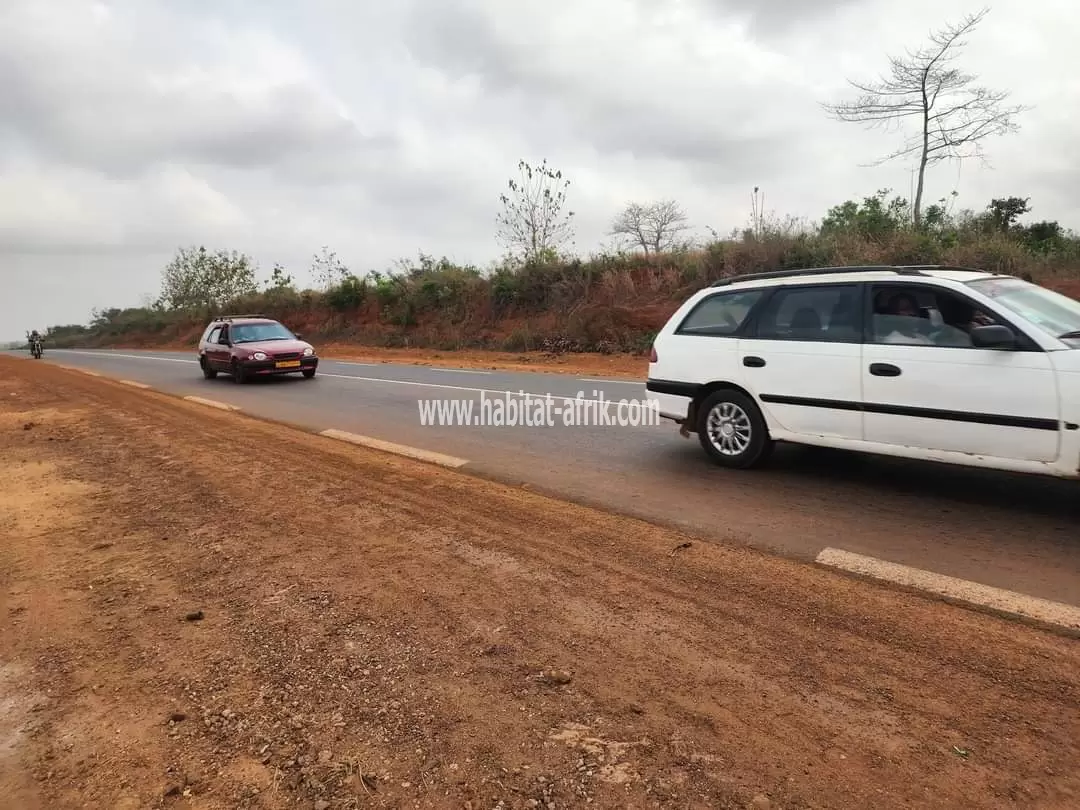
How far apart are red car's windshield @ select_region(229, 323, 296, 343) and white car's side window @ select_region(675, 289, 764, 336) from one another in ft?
39.5

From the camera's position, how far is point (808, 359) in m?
5.57

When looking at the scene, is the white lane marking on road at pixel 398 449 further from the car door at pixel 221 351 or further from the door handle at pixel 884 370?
the car door at pixel 221 351

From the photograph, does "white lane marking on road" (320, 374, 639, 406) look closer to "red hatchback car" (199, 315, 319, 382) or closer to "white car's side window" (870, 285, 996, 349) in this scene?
"red hatchback car" (199, 315, 319, 382)

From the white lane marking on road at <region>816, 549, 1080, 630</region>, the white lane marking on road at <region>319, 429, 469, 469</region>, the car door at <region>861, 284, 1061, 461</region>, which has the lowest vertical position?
the white lane marking on road at <region>816, 549, 1080, 630</region>

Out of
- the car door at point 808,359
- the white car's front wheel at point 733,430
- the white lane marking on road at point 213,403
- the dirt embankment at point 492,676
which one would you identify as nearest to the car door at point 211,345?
the white lane marking on road at point 213,403

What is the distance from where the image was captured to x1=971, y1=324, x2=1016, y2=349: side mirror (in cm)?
447

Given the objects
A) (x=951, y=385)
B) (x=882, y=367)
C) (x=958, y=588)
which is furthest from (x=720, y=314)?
(x=958, y=588)

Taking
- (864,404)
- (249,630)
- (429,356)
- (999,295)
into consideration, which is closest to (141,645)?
(249,630)

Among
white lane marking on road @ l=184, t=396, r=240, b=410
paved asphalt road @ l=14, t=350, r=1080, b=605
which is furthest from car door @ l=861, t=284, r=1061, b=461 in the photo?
white lane marking on road @ l=184, t=396, r=240, b=410

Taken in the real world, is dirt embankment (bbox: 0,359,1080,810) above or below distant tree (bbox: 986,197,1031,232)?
below

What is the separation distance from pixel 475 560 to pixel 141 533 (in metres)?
2.44

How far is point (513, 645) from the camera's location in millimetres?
3068

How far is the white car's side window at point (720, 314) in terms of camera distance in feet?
20.2

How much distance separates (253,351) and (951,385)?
13709 millimetres
